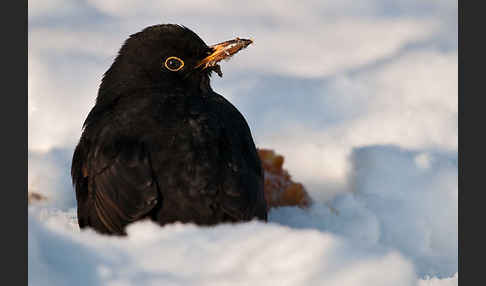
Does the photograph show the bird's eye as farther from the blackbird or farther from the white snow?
the white snow

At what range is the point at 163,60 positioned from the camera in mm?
5547

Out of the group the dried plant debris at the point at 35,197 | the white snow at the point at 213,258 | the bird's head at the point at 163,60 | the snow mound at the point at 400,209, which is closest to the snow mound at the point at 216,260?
the white snow at the point at 213,258

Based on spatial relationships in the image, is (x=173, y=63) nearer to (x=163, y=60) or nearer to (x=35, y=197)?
(x=163, y=60)

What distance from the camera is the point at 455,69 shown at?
9.12 m

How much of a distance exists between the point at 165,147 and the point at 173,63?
2.62 ft

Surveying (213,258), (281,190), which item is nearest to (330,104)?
(281,190)

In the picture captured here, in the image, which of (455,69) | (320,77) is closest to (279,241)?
(320,77)

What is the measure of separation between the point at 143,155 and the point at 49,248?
46.5 inches

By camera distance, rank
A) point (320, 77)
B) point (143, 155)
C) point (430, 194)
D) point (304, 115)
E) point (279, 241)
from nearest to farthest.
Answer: point (279, 241) → point (143, 155) → point (430, 194) → point (304, 115) → point (320, 77)

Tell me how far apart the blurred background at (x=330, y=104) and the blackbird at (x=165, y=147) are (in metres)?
1.30

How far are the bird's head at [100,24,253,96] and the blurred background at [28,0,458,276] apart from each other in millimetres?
1389

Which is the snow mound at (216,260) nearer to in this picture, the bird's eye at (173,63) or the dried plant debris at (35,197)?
the bird's eye at (173,63)

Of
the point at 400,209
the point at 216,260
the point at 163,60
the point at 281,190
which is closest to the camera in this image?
the point at 216,260

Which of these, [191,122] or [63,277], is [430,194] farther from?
[63,277]
